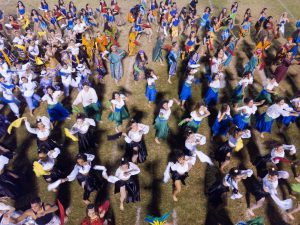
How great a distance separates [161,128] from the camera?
940 centimetres

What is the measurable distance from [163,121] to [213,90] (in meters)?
2.77

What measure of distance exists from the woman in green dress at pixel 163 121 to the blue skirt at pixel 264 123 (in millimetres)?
3509

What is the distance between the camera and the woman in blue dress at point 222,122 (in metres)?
9.05

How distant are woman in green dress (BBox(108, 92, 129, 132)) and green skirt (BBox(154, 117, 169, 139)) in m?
1.35

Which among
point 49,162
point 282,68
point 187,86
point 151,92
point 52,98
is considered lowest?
point 49,162

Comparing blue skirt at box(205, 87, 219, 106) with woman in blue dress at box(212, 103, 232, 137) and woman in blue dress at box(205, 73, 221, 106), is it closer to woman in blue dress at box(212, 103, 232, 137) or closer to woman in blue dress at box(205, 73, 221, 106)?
woman in blue dress at box(205, 73, 221, 106)

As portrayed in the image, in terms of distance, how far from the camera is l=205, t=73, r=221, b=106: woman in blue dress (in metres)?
10.2

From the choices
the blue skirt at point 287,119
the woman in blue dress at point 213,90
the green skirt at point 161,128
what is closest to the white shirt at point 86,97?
the green skirt at point 161,128

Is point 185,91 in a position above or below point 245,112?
below

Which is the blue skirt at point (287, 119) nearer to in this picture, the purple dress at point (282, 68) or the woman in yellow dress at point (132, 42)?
the purple dress at point (282, 68)

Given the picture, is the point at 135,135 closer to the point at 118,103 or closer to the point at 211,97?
the point at 118,103

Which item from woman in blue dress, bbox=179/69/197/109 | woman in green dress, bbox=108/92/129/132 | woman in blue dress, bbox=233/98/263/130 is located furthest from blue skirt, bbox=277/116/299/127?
woman in green dress, bbox=108/92/129/132

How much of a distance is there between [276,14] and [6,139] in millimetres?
20126

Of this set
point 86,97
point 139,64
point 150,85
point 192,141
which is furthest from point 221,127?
point 86,97
